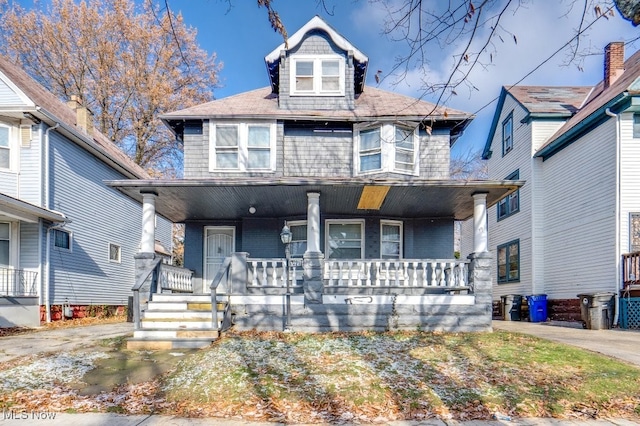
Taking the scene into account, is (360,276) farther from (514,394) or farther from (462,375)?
(514,394)

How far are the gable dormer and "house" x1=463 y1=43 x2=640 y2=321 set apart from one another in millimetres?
7571

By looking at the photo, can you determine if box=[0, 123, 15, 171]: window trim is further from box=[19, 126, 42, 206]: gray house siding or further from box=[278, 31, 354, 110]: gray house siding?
box=[278, 31, 354, 110]: gray house siding

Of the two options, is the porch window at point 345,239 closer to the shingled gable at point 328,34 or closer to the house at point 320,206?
the house at point 320,206

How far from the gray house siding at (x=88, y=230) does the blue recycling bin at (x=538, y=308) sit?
15.8 metres

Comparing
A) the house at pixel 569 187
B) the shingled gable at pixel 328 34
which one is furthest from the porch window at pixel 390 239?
the house at pixel 569 187

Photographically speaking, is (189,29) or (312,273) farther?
(189,29)

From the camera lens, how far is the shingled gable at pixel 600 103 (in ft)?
37.3

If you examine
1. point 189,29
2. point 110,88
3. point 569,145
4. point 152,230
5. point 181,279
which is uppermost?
point 189,29

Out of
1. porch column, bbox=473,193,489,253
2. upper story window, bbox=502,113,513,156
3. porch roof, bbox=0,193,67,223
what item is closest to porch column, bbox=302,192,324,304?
porch column, bbox=473,193,489,253

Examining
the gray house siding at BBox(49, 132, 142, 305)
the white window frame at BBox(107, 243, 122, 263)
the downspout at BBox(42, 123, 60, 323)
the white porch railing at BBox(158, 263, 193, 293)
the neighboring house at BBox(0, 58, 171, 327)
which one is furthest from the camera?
the white window frame at BBox(107, 243, 122, 263)

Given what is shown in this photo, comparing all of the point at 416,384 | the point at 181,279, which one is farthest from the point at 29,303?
the point at 416,384

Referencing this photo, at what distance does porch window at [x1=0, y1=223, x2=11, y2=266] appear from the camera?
11930 millimetres

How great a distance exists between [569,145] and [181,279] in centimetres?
1351

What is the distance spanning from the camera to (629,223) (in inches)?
456
